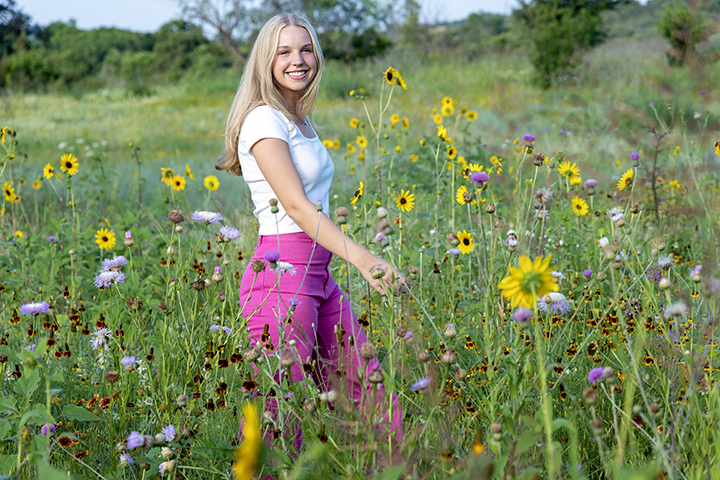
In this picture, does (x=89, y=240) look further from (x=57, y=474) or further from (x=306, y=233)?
(x=57, y=474)

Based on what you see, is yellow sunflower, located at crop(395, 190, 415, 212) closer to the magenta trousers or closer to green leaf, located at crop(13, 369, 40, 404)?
the magenta trousers

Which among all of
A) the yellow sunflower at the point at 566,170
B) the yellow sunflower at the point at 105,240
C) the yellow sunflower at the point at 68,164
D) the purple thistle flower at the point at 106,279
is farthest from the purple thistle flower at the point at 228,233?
the yellow sunflower at the point at 566,170

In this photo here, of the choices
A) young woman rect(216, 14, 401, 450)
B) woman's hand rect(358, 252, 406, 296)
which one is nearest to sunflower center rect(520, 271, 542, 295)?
woman's hand rect(358, 252, 406, 296)

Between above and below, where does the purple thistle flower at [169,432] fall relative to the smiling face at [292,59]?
below

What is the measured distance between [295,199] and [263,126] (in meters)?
0.24

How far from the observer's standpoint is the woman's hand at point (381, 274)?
4.45 ft

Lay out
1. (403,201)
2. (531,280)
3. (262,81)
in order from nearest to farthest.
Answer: (531,280), (262,81), (403,201)

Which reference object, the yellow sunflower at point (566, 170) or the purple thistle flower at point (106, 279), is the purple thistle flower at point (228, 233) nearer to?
the purple thistle flower at point (106, 279)

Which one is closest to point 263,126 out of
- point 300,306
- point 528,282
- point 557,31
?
point 300,306

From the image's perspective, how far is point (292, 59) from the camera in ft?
6.37

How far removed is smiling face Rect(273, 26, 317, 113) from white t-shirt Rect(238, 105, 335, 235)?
0.19 meters

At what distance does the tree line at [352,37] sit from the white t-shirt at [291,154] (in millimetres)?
970

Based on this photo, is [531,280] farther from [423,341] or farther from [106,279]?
[106,279]

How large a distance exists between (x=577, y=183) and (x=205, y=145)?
24.1 ft
